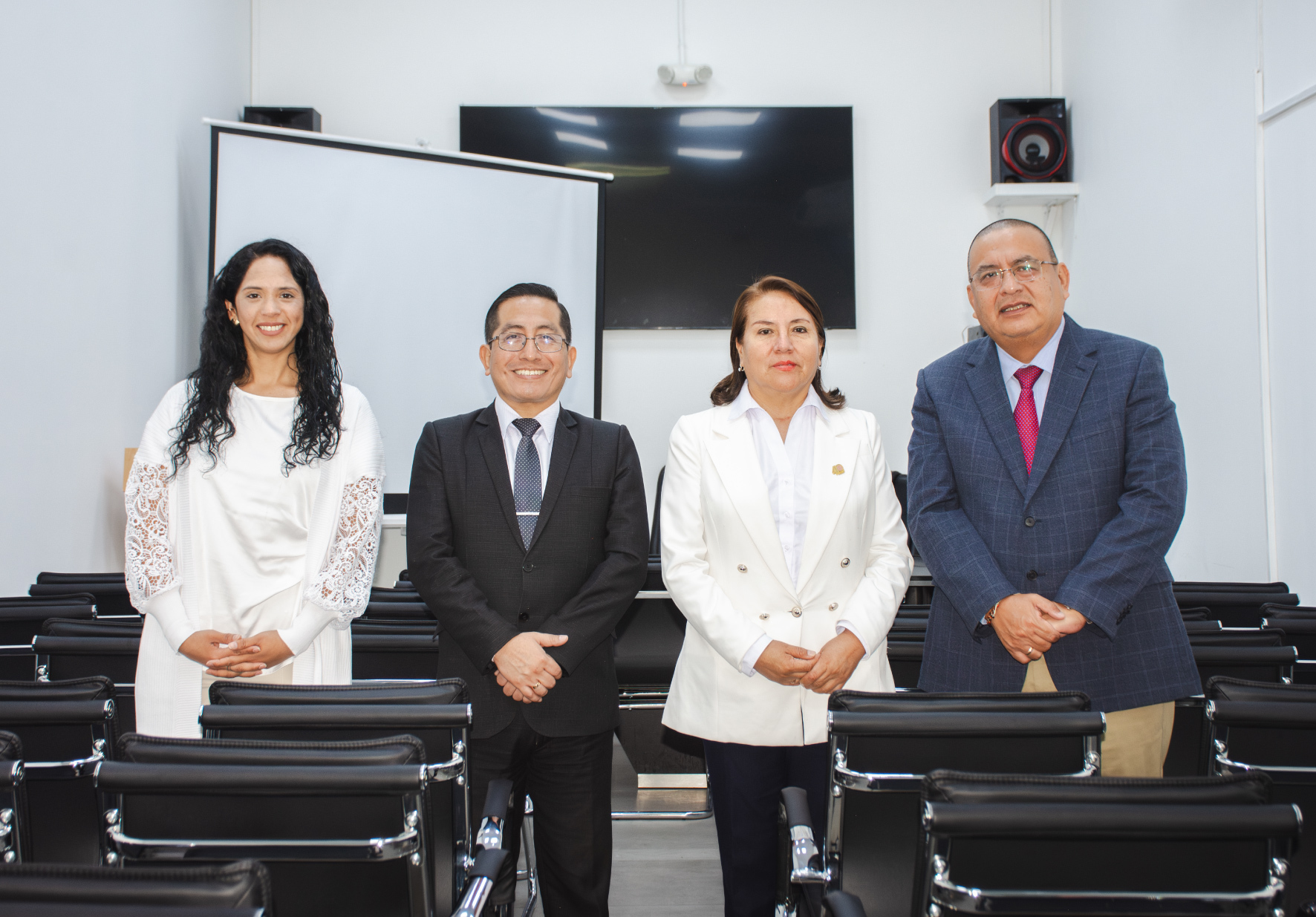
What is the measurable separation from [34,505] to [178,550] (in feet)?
5.98

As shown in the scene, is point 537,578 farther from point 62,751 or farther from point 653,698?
point 653,698

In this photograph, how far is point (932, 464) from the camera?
6.86 feet

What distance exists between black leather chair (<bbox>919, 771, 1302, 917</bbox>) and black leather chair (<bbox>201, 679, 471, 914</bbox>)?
2.41 feet

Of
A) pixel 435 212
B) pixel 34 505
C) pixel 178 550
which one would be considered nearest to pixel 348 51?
pixel 435 212

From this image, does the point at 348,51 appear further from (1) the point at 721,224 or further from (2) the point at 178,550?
(2) the point at 178,550

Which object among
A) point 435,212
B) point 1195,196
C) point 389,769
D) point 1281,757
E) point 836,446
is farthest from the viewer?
point 435,212

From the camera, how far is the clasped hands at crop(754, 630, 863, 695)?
1916 millimetres

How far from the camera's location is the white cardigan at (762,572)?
198 cm

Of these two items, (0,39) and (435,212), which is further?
(435,212)

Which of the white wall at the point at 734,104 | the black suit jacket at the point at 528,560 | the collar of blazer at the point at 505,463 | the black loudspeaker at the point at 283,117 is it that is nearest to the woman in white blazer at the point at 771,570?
the black suit jacket at the point at 528,560

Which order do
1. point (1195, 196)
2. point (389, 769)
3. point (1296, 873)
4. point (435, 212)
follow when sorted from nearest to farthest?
point (389, 769) < point (1296, 873) < point (1195, 196) < point (435, 212)

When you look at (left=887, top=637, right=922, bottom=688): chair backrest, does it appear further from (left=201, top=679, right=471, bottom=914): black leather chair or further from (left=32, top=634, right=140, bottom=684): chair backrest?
(left=32, top=634, right=140, bottom=684): chair backrest

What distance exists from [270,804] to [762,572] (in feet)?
3.83

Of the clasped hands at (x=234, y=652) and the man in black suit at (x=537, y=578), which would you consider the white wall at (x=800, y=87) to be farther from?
the clasped hands at (x=234, y=652)
